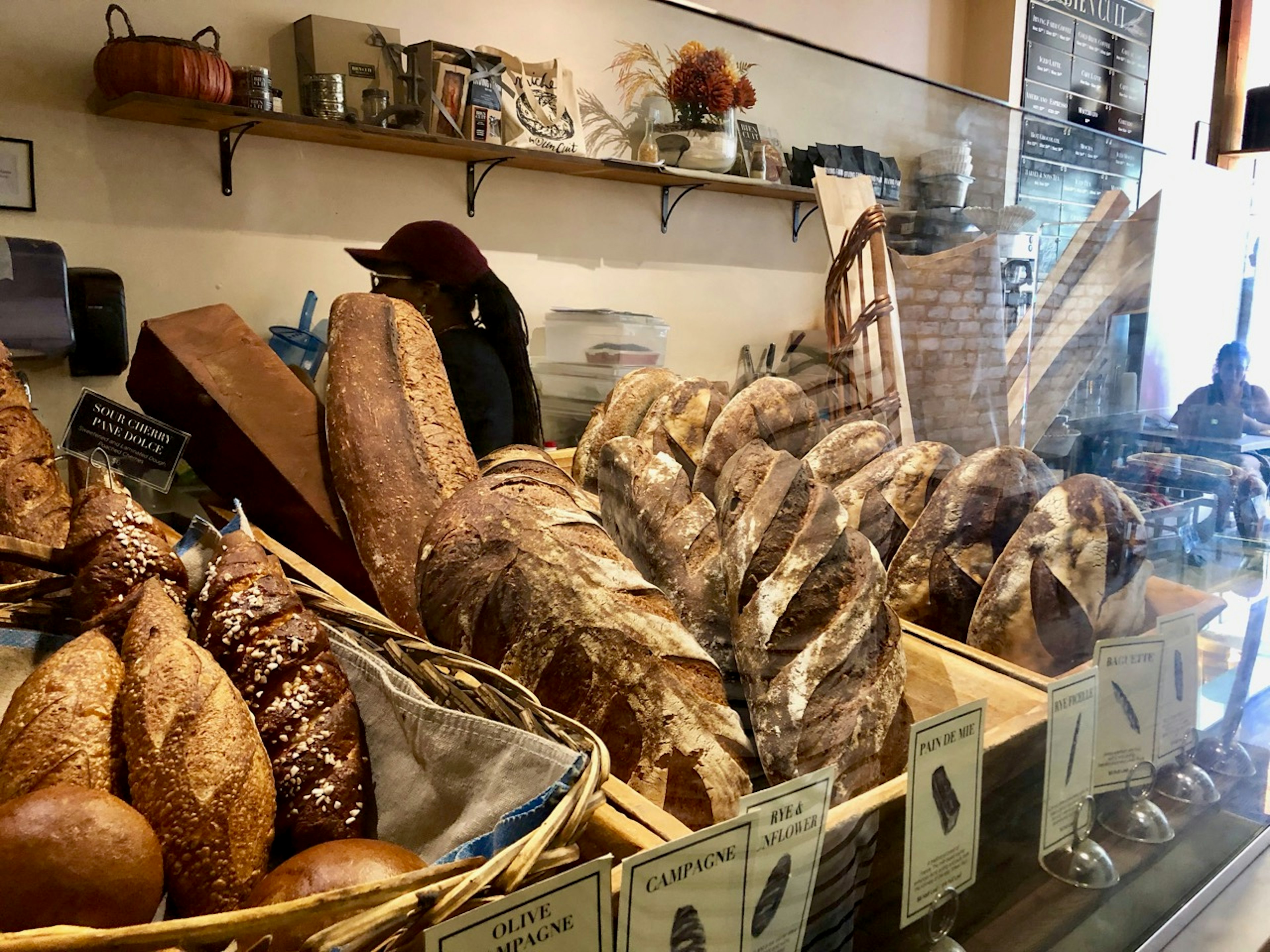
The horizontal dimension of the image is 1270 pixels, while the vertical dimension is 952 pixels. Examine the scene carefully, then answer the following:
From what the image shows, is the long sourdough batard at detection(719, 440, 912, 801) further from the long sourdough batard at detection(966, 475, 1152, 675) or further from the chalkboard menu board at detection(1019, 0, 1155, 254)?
the chalkboard menu board at detection(1019, 0, 1155, 254)

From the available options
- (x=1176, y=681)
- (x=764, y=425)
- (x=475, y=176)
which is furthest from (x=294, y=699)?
(x=1176, y=681)

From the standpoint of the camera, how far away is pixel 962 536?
0.99 meters

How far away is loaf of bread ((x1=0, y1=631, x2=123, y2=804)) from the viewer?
632 millimetres

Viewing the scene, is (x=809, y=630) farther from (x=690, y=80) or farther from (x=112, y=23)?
(x=112, y=23)

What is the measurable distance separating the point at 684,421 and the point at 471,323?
0.42 metres

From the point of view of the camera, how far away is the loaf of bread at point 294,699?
0.71 metres

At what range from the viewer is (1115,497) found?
36.6 inches

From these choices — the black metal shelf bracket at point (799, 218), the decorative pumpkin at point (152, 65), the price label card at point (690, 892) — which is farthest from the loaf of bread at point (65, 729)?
the decorative pumpkin at point (152, 65)

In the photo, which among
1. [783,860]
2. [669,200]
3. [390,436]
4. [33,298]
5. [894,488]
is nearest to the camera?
[783,860]

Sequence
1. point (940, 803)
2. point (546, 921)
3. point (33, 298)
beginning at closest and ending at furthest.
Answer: point (546, 921) → point (940, 803) → point (33, 298)

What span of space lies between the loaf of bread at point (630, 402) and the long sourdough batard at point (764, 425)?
10.5 inches

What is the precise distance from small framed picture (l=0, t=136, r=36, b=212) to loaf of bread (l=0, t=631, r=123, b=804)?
89 cm

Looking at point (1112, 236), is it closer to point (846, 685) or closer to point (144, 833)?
point (846, 685)

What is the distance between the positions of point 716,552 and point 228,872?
1.64 feet
